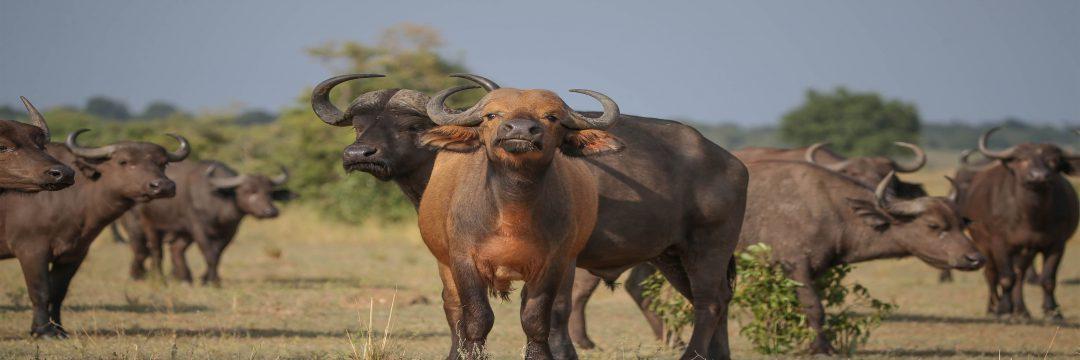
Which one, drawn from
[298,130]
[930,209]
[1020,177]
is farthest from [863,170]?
[298,130]

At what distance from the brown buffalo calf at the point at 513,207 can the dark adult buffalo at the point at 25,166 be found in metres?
2.99

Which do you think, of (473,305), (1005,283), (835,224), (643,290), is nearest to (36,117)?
(473,305)

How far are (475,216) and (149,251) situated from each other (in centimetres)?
1294

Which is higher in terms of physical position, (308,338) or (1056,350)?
(308,338)

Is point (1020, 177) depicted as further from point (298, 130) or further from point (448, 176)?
point (298, 130)

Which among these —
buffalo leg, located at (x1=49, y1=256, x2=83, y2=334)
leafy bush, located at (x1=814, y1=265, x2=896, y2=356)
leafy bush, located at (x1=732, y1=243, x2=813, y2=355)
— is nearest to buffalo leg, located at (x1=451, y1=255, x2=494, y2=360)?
leafy bush, located at (x1=732, y1=243, x2=813, y2=355)

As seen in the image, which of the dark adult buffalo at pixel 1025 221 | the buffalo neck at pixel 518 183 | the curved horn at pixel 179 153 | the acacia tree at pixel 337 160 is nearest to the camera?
the buffalo neck at pixel 518 183

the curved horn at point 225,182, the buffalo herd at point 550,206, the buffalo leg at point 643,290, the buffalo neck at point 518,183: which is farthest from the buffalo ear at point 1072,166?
the curved horn at point 225,182

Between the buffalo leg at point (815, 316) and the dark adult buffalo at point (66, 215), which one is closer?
the dark adult buffalo at point (66, 215)

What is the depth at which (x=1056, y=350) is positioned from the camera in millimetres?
11219

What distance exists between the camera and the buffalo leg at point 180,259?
59.0 feet

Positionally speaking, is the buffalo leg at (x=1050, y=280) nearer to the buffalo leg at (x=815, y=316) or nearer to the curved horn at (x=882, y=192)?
the curved horn at (x=882, y=192)

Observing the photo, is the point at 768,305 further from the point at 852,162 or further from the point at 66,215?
the point at 66,215

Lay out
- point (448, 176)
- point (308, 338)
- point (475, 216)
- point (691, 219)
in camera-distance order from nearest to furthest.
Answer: point (475, 216)
point (448, 176)
point (691, 219)
point (308, 338)
